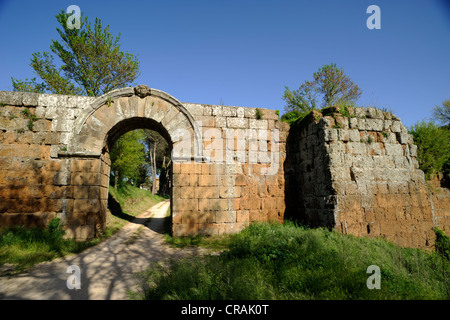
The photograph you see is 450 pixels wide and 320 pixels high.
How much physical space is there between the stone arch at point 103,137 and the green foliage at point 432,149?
8899mm

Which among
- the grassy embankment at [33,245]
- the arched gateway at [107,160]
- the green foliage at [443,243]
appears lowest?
the green foliage at [443,243]

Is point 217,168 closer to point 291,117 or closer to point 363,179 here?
point 291,117

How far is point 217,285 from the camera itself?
3.04 m

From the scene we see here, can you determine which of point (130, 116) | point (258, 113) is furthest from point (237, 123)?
point (130, 116)

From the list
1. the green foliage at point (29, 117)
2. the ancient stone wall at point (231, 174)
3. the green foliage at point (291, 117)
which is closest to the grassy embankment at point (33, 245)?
the ancient stone wall at point (231, 174)

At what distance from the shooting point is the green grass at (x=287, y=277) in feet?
9.36

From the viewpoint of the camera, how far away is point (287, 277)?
Result: 3.33 m

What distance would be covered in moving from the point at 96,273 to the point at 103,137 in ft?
14.0

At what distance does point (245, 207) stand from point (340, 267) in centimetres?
391

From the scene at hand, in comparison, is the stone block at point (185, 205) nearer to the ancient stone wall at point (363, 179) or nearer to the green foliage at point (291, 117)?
the ancient stone wall at point (363, 179)

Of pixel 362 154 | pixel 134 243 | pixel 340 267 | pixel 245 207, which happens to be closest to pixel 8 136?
pixel 134 243

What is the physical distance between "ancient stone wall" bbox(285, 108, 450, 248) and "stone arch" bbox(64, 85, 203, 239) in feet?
12.9

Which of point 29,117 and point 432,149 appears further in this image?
point 432,149
